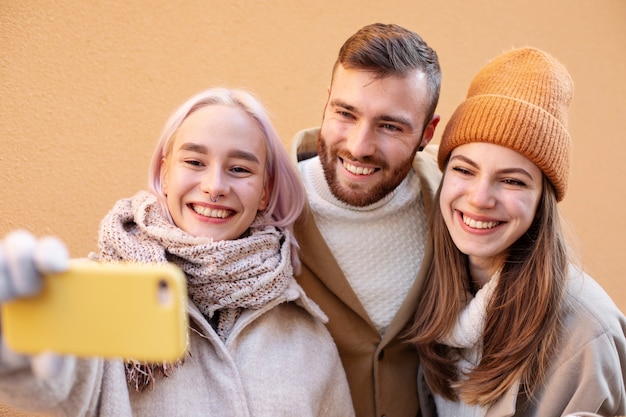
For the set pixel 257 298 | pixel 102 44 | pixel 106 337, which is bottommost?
pixel 257 298

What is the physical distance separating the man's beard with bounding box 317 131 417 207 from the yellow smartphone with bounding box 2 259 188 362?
90 centimetres

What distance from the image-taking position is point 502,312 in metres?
1.27

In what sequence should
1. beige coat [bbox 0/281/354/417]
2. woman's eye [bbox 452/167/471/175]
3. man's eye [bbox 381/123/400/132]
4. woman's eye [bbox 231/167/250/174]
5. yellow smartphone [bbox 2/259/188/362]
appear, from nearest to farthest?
yellow smartphone [bbox 2/259/188/362] → beige coat [bbox 0/281/354/417] → woman's eye [bbox 231/167/250/174] → woman's eye [bbox 452/167/471/175] → man's eye [bbox 381/123/400/132]

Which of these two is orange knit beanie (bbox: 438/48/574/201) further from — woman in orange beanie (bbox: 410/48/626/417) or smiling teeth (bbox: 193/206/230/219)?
smiling teeth (bbox: 193/206/230/219)

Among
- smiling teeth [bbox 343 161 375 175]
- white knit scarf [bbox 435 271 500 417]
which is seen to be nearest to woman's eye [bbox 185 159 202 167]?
smiling teeth [bbox 343 161 375 175]

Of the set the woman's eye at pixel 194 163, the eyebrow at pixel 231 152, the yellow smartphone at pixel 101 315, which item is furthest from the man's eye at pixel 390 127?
the yellow smartphone at pixel 101 315

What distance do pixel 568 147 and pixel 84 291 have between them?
1.05 metres

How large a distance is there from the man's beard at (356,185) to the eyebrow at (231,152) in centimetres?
28

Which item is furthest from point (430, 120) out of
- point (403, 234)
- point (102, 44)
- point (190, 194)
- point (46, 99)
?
point (46, 99)

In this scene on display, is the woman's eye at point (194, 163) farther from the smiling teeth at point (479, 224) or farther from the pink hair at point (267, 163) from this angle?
the smiling teeth at point (479, 224)

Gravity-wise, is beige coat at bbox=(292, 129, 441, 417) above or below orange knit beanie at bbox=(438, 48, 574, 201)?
below

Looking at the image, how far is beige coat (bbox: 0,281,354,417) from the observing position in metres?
0.94

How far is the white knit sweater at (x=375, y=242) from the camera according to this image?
1.39 m

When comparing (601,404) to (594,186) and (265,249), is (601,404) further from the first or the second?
(594,186)
